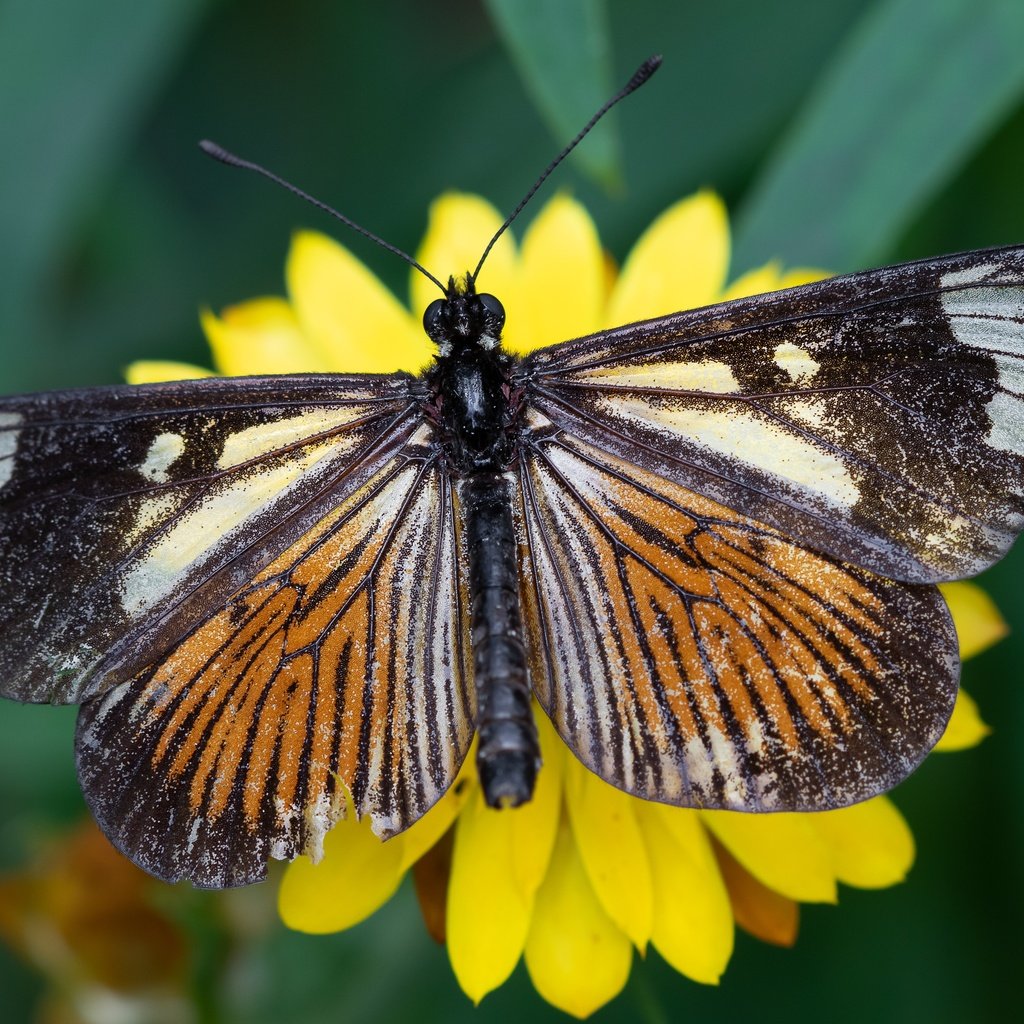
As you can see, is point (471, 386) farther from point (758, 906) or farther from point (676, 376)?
point (758, 906)

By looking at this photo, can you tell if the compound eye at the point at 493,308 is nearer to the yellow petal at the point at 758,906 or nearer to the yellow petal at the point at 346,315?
the yellow petal at the point at 346,315

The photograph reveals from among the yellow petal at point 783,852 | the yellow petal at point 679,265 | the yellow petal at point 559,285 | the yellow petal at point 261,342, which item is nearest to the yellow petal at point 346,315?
the yellow petal at point 261,342

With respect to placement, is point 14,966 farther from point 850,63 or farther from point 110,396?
point 850,63

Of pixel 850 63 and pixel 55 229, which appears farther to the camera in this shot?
pixel 55 229

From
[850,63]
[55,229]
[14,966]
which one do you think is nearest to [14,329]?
[55,229]

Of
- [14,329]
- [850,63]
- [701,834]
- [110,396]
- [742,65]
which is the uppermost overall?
[742,65]

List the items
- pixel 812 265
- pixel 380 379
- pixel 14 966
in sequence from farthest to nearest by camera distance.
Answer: pixel 14 966
pixel 812 265
pixel 380 379

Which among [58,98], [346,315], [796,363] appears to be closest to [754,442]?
[796,363]

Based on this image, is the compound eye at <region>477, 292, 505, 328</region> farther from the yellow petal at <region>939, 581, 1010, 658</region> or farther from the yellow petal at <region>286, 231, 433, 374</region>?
the yellow petal at <region>939, 581, 1010, 658</region>
